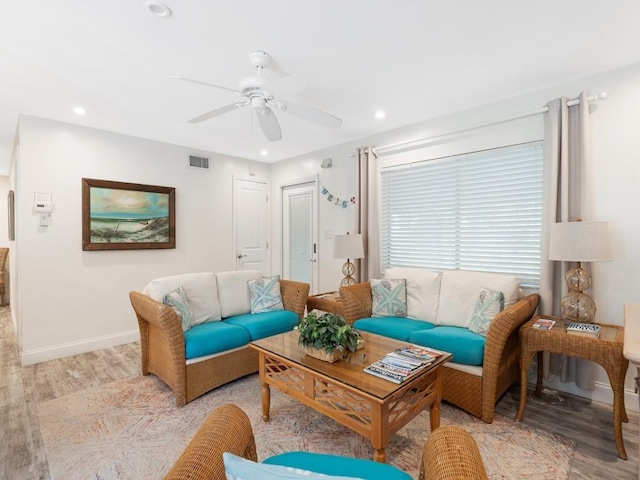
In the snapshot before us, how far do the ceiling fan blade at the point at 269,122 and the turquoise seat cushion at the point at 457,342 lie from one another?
2.02 m

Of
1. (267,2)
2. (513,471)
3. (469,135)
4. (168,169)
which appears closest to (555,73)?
(469,135)

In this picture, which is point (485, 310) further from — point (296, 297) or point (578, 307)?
point (296, 297)

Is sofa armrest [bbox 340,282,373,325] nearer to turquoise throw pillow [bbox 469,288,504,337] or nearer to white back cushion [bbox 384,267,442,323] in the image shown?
white back cushion [bbox 384,267,442,323]

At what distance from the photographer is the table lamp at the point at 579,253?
7.35ft

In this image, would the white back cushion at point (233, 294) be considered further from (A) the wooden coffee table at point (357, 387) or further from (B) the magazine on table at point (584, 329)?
(B) the magazine on table at point (584, 329)

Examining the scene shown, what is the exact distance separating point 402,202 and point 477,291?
1.39 m

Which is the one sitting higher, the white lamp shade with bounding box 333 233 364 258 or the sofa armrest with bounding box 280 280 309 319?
the white lamp shade with bounding box 333 233 364 258

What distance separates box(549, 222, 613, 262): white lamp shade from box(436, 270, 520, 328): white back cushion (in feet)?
1.67

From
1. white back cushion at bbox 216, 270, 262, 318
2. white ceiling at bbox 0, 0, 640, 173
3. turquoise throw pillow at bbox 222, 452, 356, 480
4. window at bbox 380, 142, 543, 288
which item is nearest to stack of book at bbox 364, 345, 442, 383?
turquoise throw pillow at bbox 222, 452, 356, 480

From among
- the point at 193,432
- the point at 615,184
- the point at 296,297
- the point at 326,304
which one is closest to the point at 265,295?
the point at 296,297

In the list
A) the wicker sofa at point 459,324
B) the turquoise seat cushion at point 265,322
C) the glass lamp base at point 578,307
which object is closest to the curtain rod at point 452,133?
the wicker sofa at point 459,324

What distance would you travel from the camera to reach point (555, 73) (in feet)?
8.46

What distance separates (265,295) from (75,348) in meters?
2.27

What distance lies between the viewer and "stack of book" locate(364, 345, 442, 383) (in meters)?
1.79
